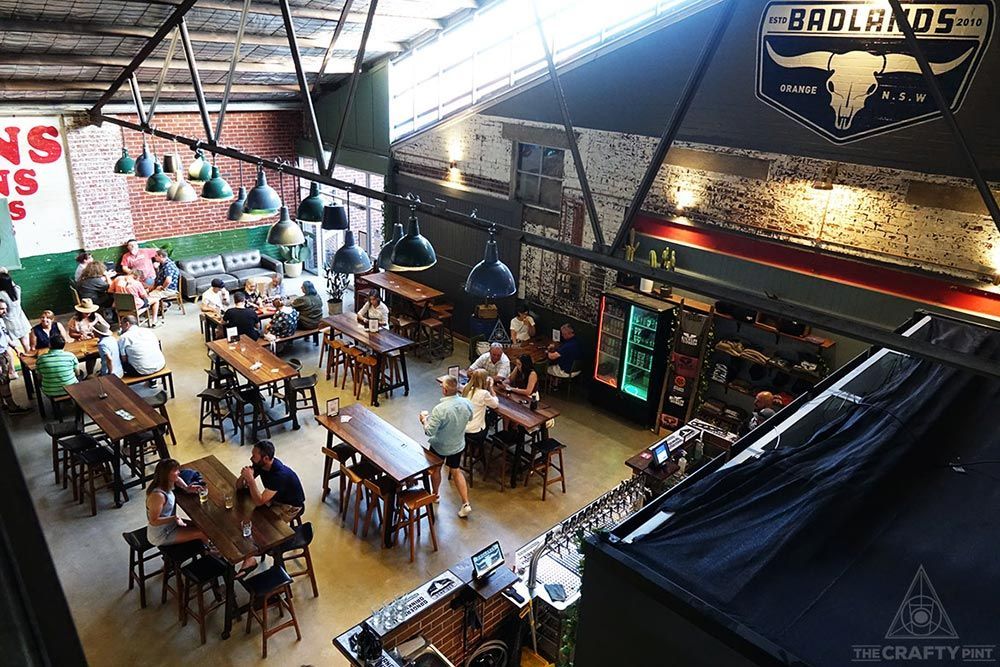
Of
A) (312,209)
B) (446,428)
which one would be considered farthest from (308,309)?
(446,428)

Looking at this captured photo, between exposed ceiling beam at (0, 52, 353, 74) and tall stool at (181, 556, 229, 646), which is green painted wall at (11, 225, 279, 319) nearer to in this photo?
exposed ceiling beam at (0, 52, 353, 74)

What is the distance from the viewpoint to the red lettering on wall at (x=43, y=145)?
10.9 metres

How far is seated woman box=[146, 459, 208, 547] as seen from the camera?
206 inches

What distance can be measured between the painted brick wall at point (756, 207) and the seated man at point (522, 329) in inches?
15.0

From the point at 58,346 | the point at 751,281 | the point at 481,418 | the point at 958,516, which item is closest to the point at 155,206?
the point at 58,346

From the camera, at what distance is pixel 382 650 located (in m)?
4.15

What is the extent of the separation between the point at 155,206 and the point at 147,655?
9434 millimetres

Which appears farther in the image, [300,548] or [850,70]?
[850,70]

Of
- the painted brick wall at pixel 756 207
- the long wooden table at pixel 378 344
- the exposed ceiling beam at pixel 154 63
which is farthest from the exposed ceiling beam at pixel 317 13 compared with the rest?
the long wooden table at pixel 378 344

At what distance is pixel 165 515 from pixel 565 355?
5.40 metres

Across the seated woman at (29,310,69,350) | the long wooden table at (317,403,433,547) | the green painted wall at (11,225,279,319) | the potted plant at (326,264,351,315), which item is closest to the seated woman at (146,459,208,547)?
the long wooden table at (317,403,433,547)

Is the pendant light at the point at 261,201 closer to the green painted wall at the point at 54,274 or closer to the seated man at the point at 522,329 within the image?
the seated man at the point at 522,329

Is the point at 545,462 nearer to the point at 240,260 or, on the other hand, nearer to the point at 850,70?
the point at 850,70

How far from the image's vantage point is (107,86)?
35.4 ft
